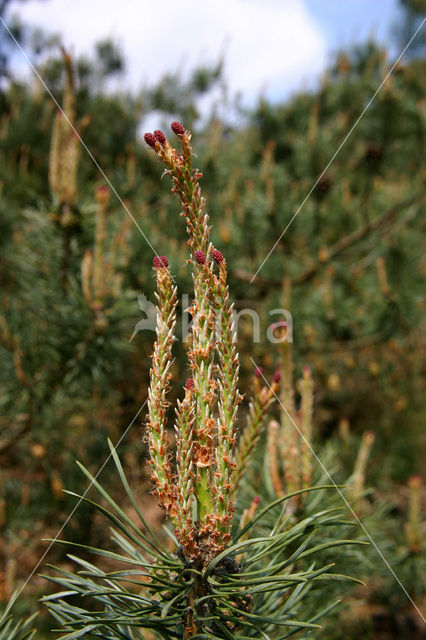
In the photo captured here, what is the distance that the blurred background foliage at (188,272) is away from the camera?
3.92 feet

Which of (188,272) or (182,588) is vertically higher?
(188,272)

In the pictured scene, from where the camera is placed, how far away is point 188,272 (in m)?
1.50

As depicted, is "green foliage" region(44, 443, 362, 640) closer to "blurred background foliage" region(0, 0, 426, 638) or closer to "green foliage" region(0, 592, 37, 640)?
"green foliage" region(0, 592, 37, 640)

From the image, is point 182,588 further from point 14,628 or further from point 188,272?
point 188,272

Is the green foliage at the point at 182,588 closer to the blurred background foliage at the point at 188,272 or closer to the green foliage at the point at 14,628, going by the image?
the green foliage at the point at 14,628

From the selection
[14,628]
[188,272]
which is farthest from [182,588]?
[188,272]

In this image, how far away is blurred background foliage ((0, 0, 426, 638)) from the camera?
1.19 meters

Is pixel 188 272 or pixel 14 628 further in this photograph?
pixel 188 272

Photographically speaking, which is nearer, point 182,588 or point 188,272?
point 182,588

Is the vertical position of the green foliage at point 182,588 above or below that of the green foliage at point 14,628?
above

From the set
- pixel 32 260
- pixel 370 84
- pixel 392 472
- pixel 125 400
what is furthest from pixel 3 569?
pixel 370 84

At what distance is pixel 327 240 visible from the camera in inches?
79.7

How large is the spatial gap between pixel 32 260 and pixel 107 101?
130cm

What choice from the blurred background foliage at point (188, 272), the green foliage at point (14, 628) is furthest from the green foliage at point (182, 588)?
the blurred background foliage at point (188, 272)
